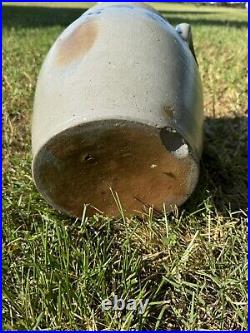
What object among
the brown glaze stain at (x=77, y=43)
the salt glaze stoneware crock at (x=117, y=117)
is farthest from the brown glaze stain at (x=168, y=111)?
the brown glaze stain at (x=77, y=43)

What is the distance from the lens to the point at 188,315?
64.9 inches

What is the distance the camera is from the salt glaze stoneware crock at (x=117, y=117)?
1.66 m

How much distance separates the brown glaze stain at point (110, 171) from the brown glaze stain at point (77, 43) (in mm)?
336

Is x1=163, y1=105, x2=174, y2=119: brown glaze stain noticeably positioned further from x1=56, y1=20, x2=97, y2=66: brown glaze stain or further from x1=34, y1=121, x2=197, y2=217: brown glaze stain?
x1=56, y1=20, x2=97, y2=66: brown glaze stain

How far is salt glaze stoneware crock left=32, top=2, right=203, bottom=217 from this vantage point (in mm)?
1662

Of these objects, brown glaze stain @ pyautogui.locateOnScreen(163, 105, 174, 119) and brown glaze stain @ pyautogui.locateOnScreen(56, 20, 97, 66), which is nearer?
brown glaze stain @ pyautogui.locateOnScreen(163, 105, 174, 119)

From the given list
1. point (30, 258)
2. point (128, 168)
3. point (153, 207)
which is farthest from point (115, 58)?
point (30, 258)

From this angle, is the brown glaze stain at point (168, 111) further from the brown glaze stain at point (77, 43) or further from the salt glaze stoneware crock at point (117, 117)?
the brown glaze stain at point (77, 43)

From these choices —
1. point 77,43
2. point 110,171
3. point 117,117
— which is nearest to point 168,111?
point 117,117

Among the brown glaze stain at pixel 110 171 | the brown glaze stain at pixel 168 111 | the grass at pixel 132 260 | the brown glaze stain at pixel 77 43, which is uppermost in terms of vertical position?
the brown glaze stain at pixel 77 43

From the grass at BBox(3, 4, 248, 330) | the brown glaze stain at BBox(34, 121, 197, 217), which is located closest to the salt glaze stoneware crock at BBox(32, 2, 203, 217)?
the brown glaze stain at BBox(34, 121, 197, 217)

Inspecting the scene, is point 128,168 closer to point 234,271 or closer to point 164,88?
point 164,88

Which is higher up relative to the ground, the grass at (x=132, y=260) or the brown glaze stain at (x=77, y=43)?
the brown glaze stain at (x=77, y=43)

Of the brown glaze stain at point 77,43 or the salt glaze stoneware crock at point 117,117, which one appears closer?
the salt glaze stoneware crock at point 117,117
